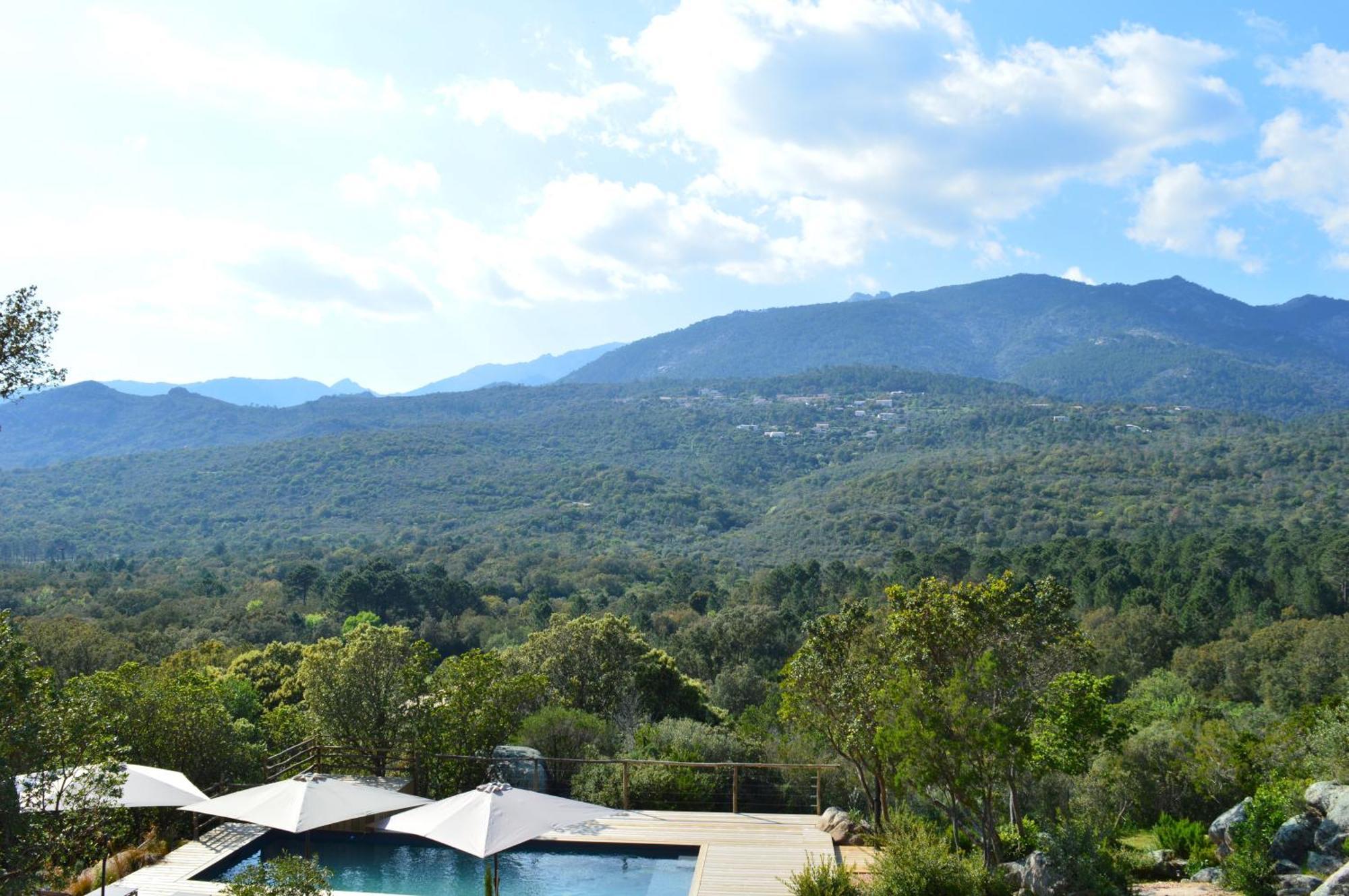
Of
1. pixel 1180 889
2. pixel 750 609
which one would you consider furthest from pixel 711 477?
pixel 1180 889

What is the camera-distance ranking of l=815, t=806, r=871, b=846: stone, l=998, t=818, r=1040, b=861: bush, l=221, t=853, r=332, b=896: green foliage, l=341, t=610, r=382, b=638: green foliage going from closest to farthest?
l=221, t=853, r=332, b=896: green foliage
l=998, t=818, r=1040, b=861: bush
l=815, t=806, r=871, b=846: stone
l=341, t=610, r=382, b=638: green foliage

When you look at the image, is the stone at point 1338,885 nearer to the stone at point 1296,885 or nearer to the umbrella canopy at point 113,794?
the stone at point 1296,885

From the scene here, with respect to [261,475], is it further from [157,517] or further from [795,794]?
[795,794]

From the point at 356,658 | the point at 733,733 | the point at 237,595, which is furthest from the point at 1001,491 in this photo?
the point at 356,658

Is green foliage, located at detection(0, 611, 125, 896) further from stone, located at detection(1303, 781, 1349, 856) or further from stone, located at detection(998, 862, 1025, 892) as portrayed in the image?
stone, located at detection(1303, 781, 1349, 856)

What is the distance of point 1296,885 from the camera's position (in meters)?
8.59

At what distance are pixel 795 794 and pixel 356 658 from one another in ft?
23.4

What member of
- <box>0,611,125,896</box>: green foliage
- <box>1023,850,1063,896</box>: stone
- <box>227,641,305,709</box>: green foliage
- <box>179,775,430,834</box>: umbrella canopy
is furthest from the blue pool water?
<box>227,641,305,709</box>: green foliage

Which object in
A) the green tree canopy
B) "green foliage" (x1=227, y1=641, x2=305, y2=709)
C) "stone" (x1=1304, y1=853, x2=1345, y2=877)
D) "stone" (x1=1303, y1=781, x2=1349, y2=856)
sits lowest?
"green foliage" (x1=227, y1=641, x2=305, y2=709)

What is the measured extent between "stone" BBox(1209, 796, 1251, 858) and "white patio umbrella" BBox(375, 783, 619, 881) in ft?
22.1

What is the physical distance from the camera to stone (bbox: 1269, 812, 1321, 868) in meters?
9.12

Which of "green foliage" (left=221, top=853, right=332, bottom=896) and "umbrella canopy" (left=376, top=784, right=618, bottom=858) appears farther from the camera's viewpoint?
"umbrella canopy" (left=376, top=784, right=618, bottom=858)

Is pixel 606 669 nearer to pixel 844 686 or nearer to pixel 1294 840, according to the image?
pixel 844 686

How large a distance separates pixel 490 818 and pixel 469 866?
3985mm
